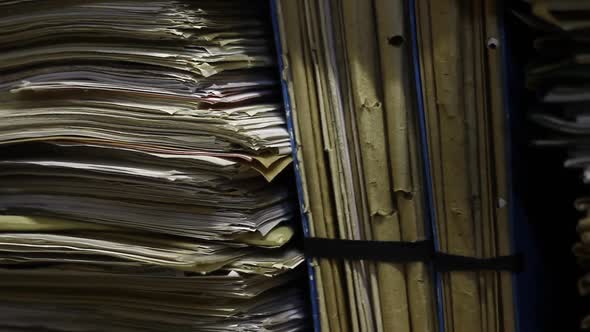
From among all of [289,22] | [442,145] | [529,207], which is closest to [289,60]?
[289,22]

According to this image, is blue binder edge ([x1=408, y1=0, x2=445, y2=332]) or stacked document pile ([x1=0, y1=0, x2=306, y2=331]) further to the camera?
stacked document pile ([x1=0, y1=0, x2=306, y2=331])

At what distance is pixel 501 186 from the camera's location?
78 centimetres

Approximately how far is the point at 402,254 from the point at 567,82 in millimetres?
263

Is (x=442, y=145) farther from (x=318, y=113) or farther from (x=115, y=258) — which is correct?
(x=115, y=258)

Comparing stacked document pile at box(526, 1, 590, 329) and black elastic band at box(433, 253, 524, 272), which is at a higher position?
stacked document pile at box(526, 1, 590, 329)

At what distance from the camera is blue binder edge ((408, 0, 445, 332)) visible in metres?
0.78

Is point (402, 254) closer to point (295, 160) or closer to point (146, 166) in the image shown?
point (295, 160)

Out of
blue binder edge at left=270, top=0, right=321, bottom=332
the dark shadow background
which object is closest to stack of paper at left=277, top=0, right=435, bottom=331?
blue binder edge at left=270, top=0, right=321, bottom=332

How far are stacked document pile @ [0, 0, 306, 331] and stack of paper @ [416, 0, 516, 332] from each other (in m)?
0.20

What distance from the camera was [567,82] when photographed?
742mm

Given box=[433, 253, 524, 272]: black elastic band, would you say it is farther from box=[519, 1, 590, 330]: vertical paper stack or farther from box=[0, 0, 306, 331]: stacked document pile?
box=[0, 0, 306, 331]: stacked document pile

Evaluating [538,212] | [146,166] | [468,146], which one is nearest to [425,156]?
[468,146]

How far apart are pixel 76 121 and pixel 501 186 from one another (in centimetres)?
54

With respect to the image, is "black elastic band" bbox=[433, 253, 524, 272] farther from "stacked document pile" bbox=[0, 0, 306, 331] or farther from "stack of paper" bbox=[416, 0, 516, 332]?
"stacked document pile" bbox=[0, 0, 306, 331]
